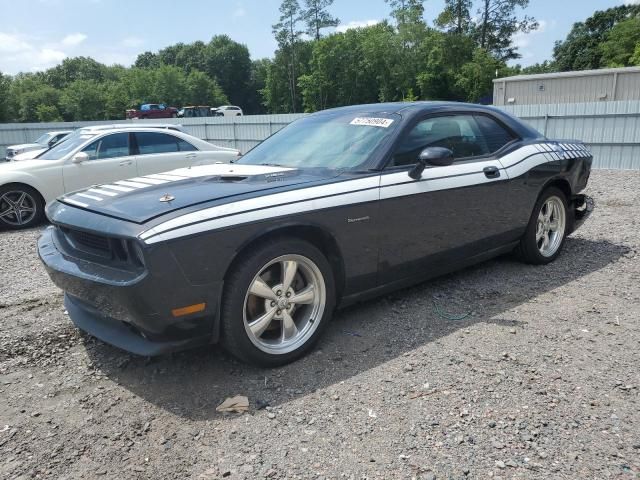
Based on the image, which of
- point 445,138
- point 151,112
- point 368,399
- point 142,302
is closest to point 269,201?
point 142,302

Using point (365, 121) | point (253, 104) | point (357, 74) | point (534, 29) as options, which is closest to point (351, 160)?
point (365, 121)

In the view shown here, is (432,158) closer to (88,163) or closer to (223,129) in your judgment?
(88,163)

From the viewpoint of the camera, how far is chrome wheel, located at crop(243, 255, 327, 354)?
3131 millimetres

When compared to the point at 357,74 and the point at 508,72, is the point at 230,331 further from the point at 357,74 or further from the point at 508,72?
the point at 357,74

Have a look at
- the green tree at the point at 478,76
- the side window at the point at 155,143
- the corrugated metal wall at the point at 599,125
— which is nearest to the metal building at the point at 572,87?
the corrugated metal wall at the point at 599,125

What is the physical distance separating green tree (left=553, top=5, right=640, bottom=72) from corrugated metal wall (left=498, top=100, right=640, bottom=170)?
60.0 metres

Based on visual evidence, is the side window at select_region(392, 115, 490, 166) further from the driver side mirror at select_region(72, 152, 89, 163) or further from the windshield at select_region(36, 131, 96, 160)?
the windshield at select_region(36, 131, 96, 160)

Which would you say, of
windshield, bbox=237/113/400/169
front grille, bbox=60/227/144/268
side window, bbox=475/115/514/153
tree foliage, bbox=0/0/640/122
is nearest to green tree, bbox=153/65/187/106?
tree foliage, bbox=0/0/640/122

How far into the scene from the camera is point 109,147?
8992 mm

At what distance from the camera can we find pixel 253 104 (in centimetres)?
9831

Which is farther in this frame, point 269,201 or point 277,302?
point 277,302

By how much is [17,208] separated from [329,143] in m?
6.48

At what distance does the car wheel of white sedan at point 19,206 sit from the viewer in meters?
8.23

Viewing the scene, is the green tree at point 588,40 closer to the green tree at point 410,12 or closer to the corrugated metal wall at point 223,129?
the green tree at point 410,12
